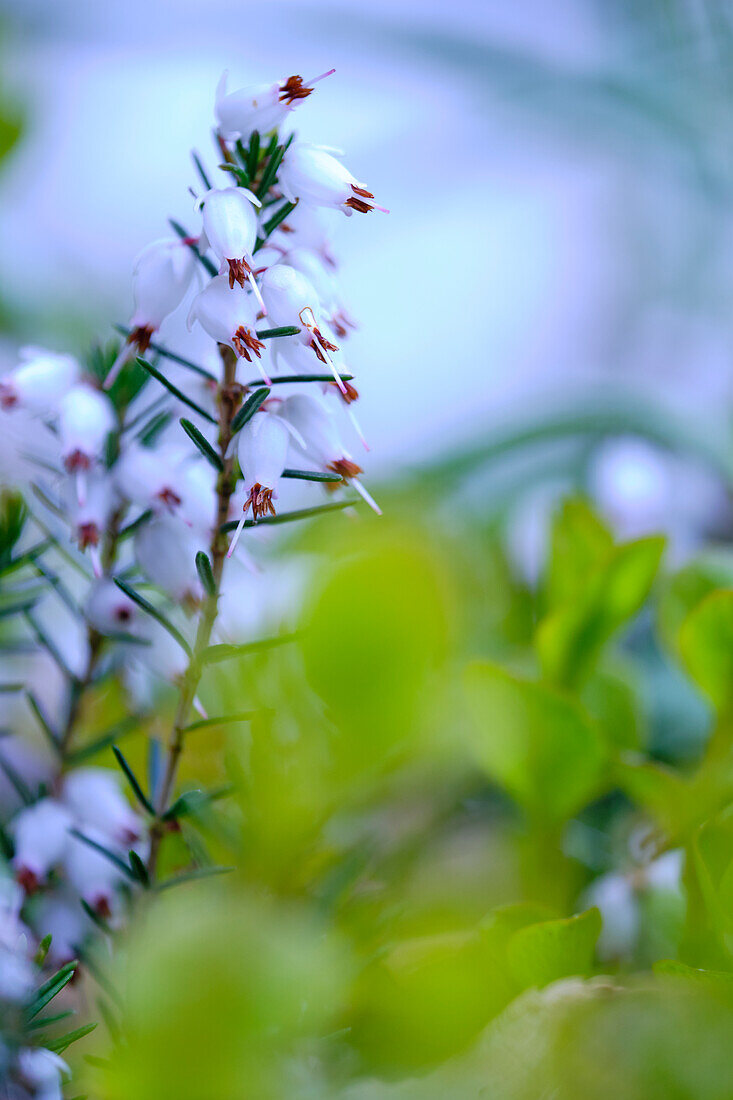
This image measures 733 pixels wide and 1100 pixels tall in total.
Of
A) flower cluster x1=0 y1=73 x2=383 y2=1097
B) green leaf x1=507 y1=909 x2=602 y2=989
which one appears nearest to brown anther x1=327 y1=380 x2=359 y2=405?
flower cluster x1=0 y1=73 x2=383 y2=1097

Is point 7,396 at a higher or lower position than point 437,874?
higher

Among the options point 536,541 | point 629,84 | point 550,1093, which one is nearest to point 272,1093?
point 550,1093

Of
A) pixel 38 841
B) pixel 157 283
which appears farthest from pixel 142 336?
pixel 38 841

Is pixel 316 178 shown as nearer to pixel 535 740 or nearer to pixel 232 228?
pixel 232 228

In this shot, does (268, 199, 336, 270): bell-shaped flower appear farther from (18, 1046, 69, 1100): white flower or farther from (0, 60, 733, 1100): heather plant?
(18, 1046, 69, 1100): white flower

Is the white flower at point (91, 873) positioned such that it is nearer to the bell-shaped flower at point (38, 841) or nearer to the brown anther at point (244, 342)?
the bell-shaped flower at point (38, 841)

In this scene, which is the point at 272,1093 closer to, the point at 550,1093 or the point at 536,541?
the point at 550,1093
